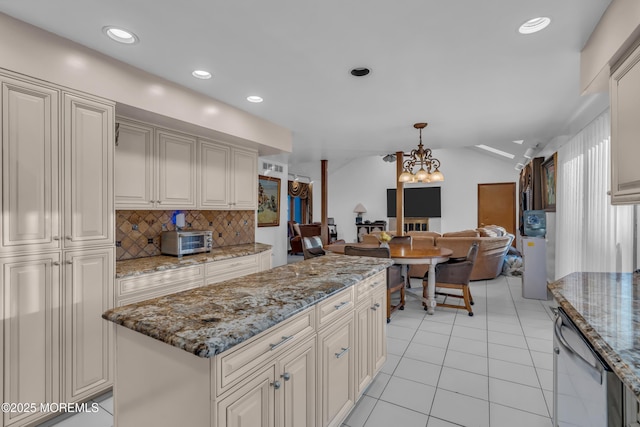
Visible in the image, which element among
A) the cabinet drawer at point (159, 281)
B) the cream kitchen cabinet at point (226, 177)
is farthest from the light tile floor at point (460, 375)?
the cream kitchen cabinet at point (226, 177)

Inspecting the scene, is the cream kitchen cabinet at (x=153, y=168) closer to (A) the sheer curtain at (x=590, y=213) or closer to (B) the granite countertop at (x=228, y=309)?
(B) the granite countertop at (x=228, y=309)

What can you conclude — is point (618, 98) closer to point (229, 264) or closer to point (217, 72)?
point (217, 72)

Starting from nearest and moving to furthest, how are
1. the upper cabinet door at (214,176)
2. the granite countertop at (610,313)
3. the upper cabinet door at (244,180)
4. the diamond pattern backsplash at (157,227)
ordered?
the granite countertop at (610,313), the diamond pattern backsplash at (157,227), the upper cabinet door at (214,176), the upper cabinet door at (244,180)

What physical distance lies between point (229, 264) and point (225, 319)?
2.11m

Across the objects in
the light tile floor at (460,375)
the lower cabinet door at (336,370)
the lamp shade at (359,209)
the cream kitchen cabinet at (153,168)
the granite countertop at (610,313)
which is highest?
the cream kitchen cabinet at (153,168)

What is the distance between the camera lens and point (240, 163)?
377 centimetres

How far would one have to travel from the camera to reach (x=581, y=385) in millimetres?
1239

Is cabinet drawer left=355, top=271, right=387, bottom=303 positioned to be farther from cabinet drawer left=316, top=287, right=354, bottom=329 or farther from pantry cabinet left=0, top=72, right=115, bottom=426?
pantry cabinet left=0, top=72, right=115, bottom=426

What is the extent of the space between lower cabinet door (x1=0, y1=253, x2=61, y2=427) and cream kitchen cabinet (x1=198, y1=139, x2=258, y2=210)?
1.54 metres

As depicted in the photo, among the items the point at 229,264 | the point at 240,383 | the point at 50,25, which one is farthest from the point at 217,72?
the point at 240,383

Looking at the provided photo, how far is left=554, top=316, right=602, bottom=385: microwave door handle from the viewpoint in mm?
1082

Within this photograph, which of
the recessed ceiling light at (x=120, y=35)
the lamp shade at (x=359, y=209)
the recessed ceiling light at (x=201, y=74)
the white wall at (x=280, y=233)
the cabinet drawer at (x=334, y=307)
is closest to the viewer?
the cabinet drawer at (x=334, y=307)

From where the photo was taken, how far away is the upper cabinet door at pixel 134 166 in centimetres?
259

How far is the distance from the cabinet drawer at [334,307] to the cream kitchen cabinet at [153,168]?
6.53ft
